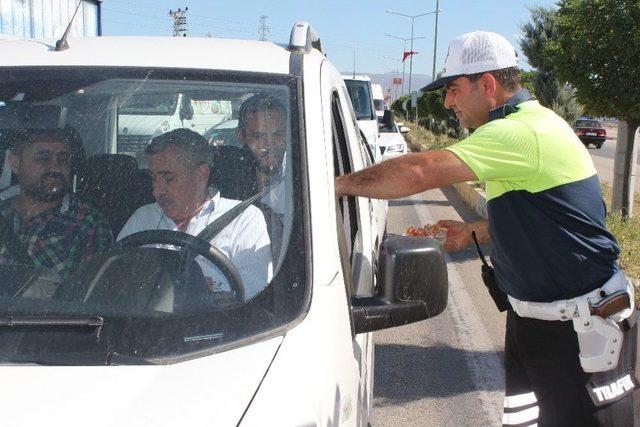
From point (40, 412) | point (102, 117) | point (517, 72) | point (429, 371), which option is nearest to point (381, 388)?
point (429, 371)

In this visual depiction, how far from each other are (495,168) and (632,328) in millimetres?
876

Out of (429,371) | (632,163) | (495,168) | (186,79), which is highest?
(186,79)

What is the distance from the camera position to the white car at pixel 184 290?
5.60 ft

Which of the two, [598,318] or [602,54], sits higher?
[602,54]

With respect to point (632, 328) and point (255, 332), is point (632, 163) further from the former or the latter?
point (255, 332)

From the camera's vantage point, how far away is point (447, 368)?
551cm

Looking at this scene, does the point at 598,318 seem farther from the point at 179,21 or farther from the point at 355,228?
the point at 179,21

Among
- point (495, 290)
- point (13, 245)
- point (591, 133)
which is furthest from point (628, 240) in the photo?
point (591, 133)

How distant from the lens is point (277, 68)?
248 centimetres

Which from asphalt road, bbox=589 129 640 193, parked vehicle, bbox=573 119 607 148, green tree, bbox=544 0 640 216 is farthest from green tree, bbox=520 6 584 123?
parked vehicle, bbox=573 119 607 148

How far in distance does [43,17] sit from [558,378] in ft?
32.1

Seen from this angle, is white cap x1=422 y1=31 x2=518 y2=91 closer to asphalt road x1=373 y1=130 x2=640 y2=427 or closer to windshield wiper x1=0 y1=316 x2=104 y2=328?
windshield wiper x1=0 y1=316 x2=104 y2=328

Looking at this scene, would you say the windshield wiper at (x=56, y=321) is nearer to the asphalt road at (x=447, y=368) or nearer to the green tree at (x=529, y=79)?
the asphalt road at (x=447, y=368)

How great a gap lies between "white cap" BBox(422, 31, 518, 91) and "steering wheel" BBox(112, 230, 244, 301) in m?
1.17
